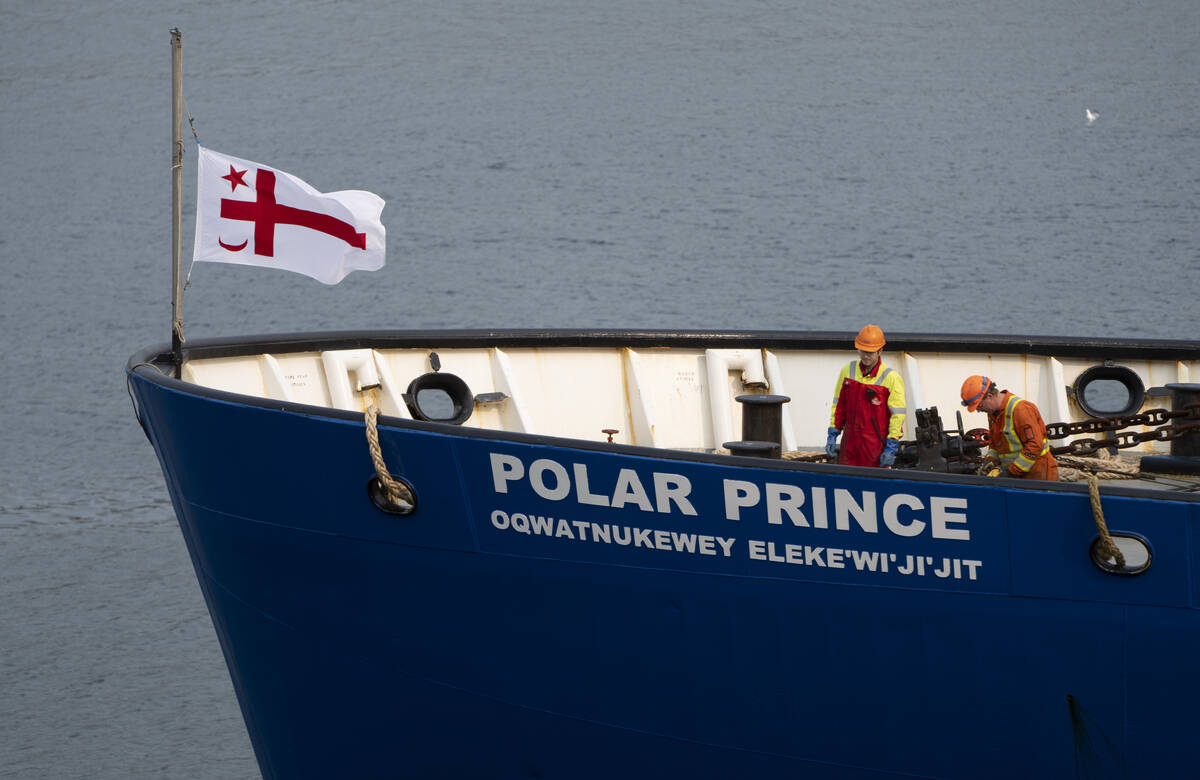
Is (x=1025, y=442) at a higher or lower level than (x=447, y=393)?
lower

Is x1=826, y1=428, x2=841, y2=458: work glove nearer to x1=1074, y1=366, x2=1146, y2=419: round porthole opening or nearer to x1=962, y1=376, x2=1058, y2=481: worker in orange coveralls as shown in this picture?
x1=962, y1=376, x2=1058, y2=481: worker in orange coveralls

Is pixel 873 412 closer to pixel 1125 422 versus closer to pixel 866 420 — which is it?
pixel 866 420

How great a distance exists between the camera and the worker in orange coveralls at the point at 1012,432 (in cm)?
724

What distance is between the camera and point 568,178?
26375 mm

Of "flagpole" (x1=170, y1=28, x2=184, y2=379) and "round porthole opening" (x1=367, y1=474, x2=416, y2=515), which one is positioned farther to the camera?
"flagpole" (x1=170, y1=28, x2=184, y2=379)

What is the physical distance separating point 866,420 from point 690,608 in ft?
6.76

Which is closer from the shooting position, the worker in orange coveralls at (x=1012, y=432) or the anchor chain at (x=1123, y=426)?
the worker in orange coveralls at (x=1012, y=432)

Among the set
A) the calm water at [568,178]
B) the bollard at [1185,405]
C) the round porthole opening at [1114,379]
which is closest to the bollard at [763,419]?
the round porthole opening at [1114,379]

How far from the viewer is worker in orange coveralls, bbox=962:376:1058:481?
724 cm

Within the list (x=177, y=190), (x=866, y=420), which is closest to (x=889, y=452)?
(x=866, y=420)

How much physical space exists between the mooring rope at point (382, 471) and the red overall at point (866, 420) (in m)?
2.76

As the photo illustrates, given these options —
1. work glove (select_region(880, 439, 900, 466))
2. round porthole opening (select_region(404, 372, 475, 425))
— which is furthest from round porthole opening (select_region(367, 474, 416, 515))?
work glove (select_region(880, 439, 900, 466))

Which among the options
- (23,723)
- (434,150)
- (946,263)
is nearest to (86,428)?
(23,723)

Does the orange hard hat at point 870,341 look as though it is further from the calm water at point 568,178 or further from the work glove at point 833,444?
the calm water at point 568,178
